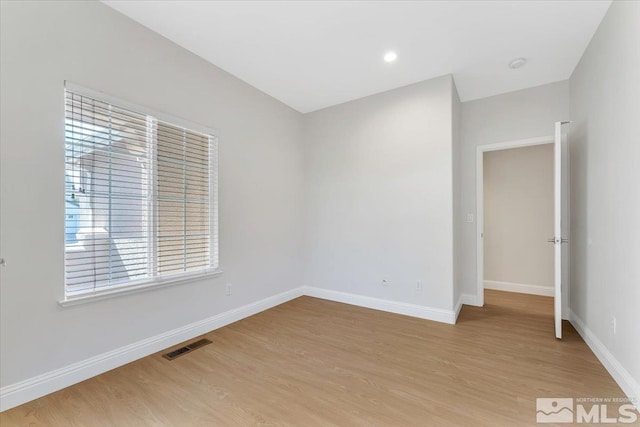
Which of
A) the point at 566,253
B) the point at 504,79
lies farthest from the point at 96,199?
the point at 566,253

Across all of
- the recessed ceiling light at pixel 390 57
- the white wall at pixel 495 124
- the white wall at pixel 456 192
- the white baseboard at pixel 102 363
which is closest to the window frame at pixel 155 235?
the white baseboard at pixel 102 363

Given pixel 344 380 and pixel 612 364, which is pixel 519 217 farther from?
pixel 344 380

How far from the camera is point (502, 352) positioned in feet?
8.36

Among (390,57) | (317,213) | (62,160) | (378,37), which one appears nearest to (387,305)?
(317,213)

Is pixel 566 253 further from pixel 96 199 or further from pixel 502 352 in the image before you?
pixel 96 199

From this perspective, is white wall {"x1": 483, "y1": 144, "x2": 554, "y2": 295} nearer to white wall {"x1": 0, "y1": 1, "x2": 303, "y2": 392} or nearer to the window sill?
white wall {"x1": 0, "y1": 1, "x2": 303, "y2": 392}

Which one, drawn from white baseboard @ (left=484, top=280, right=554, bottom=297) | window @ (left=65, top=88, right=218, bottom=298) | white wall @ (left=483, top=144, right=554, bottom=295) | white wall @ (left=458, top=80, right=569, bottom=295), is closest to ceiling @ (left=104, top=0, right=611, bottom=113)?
white wall @ (left=458, top=80, right=569, bottom=295)

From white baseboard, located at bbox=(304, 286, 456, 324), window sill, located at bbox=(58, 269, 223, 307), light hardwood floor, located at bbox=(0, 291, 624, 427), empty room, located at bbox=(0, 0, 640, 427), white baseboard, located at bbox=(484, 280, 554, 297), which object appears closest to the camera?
light hardwood floor, located at bbox=(0, 291, 624, 427)

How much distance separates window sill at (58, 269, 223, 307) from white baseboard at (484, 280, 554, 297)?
14.5 feet

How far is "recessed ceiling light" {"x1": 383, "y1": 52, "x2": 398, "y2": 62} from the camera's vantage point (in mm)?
A: 2896

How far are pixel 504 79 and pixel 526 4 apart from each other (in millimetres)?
1323

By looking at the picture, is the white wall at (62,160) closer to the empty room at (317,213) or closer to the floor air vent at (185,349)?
the empty room at (317,213)

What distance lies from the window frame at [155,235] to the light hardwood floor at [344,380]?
626 millimetres

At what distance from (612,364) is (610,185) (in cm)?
139
